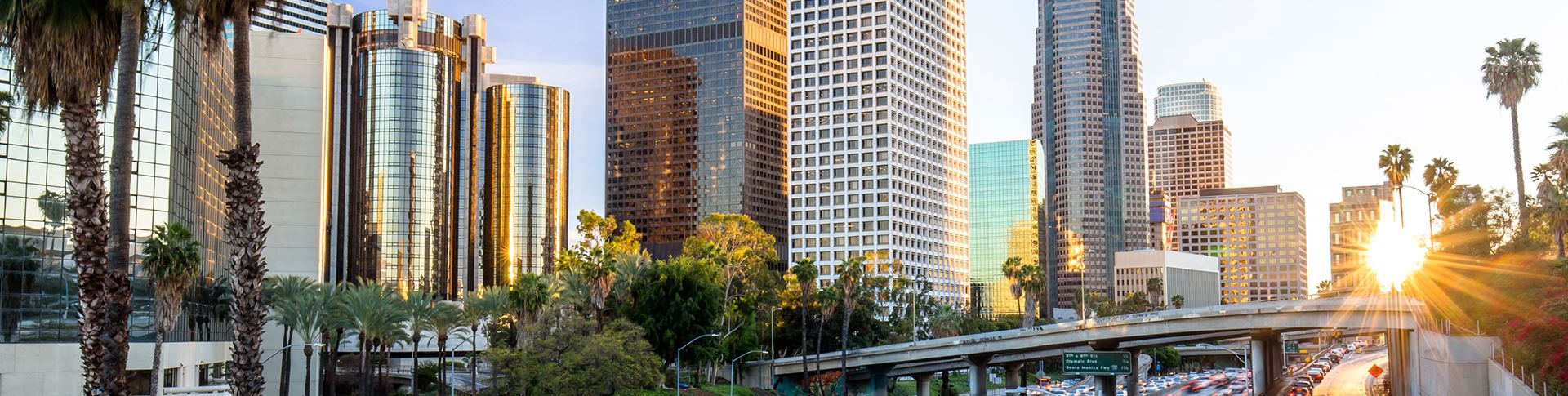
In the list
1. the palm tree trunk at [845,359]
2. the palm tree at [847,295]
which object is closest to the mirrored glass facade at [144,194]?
the palm tree trunk at [845,359]

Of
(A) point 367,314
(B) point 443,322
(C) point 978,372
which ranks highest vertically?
(A) point 367,314

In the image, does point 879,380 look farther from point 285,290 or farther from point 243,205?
point 243,205

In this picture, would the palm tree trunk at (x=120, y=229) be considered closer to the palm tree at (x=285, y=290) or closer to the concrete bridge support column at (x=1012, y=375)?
the palm tree at (x=285, y=290)

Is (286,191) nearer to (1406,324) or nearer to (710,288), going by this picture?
(710,288)

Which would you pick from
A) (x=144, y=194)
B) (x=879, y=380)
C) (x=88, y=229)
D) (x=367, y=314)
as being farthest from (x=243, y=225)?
(x=879, y=380)

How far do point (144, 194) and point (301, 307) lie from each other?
58.0 feet

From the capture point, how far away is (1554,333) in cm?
5712

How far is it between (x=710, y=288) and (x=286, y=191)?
44.4 metres

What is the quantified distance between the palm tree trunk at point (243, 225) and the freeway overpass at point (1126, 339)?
74.7 meters

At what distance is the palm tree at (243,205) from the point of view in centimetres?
2770

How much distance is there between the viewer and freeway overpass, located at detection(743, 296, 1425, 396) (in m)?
86.1

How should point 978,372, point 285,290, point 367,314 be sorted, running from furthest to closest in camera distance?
point 978,372, point 285,290, point 367,314

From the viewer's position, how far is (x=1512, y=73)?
90.4 m

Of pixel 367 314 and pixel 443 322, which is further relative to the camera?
pixel 443 322
